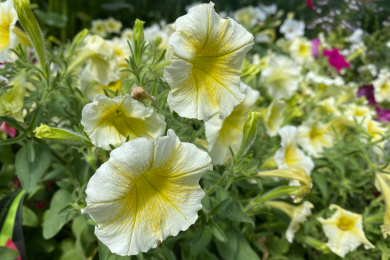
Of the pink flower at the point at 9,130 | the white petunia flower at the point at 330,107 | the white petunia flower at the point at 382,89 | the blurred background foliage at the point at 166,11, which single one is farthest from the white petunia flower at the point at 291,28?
the pink flower at the point at 9,130

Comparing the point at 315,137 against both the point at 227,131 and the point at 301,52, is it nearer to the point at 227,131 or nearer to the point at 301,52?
the point at 227,131

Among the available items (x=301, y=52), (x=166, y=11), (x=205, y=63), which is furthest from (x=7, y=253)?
(x=166, y=11)

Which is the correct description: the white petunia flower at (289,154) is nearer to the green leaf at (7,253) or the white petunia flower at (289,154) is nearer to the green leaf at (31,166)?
the green leaf at (31,166)

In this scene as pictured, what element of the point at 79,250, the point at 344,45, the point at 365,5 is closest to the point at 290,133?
the point at 79,250

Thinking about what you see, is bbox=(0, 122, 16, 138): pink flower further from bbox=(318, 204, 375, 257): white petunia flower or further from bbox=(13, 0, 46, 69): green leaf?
bbox=(318, 204, 375, 257): white petunia flower

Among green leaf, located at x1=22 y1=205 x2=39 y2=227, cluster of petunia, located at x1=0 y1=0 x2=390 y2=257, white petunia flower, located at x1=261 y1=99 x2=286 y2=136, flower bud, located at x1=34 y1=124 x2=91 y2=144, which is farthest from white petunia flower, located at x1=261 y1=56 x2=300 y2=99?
green leaf, located at x1=22 y1=205 x2=39 y2=227

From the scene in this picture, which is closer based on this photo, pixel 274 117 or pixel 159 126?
pixel 159 126
